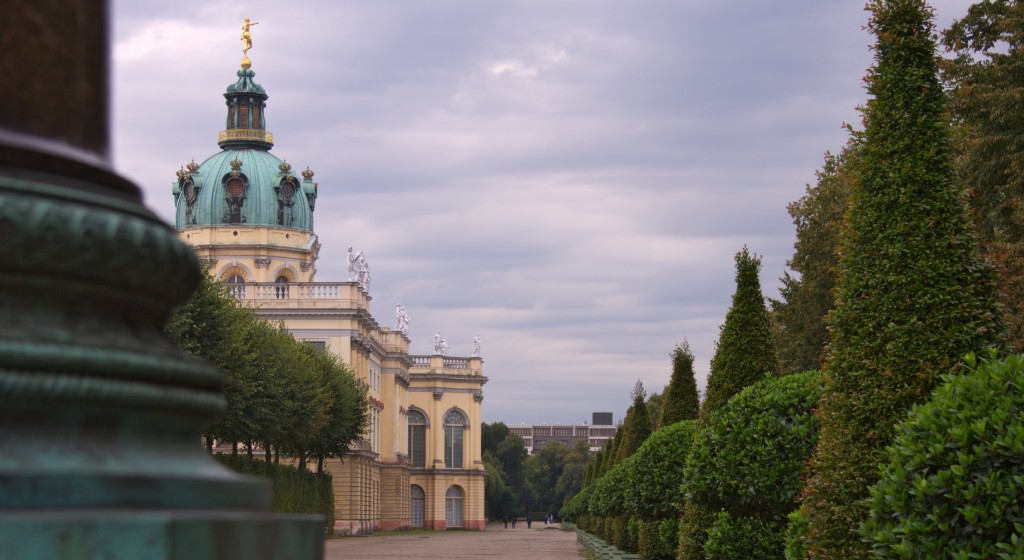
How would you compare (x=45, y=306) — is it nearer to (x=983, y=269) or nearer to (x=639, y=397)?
(x=983, y=269)

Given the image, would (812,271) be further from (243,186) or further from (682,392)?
(243,186)

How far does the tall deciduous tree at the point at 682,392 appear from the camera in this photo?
3459 cm

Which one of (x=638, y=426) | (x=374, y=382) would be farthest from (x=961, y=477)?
(x=374, y=382)

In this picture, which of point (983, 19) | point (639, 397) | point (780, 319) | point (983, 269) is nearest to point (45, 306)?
point (983, 269)

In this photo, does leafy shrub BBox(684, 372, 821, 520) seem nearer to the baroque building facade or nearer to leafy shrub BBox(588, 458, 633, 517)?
leafy shrub BBox(588, 458, 633, 517)

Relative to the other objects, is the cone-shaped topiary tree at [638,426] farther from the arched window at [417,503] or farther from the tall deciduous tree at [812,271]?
the arched window at [417,503]

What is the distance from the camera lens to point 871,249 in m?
12.9

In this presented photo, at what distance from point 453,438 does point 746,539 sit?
348 ft

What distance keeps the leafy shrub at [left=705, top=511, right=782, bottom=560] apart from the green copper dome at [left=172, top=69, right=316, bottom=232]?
238ft

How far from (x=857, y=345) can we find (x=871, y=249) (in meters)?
0.91

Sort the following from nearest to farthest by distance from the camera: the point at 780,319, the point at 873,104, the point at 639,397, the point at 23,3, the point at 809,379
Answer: the point at 23,3 < the point at 873,104 < the point at 809,379 < the point at 639,397 < the point at 780,319

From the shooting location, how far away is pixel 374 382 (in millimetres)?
98688

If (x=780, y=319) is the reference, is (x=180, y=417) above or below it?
below

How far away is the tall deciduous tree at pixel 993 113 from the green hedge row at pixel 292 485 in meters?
29.7
